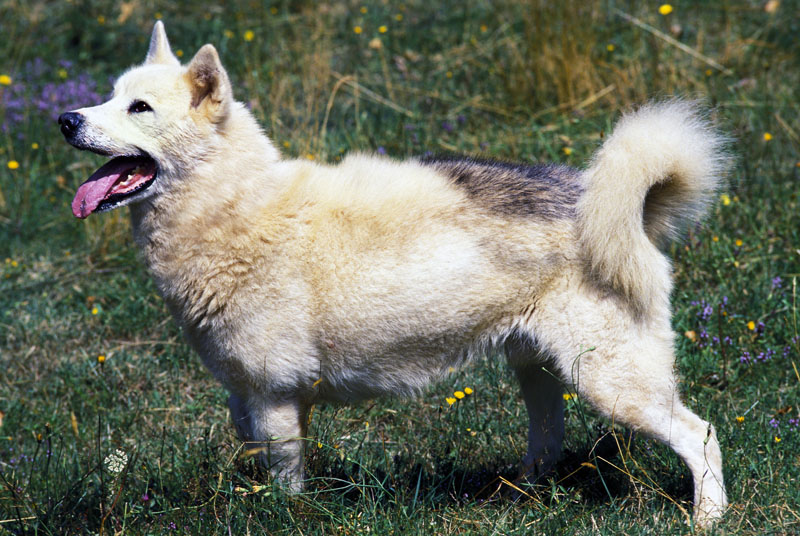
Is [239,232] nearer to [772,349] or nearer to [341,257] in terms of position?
[341,257]

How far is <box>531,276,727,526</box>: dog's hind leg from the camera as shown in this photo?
10.5ft

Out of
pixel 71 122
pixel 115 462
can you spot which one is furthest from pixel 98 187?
pixel 115 462

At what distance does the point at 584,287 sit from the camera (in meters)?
3.24

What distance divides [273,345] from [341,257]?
0.43 metres

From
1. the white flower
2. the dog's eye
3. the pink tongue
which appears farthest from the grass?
the dog's eye

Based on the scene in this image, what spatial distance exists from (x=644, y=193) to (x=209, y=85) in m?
1.75

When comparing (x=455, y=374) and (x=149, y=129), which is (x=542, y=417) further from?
(x=149, y=129)

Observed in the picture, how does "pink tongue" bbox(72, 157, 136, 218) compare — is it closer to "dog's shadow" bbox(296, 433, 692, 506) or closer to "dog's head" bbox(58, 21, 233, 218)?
"dog's head" bbox(58, 21, 233, 218)

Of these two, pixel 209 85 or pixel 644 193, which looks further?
pixel 209 85

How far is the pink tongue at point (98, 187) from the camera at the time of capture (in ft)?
10.7

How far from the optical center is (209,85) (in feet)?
11.0

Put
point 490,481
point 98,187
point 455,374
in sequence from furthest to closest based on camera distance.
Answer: point 455,374
point 490,481
point 98,187

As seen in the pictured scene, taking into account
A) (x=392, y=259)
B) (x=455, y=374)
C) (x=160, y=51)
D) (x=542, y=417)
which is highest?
(x=160, y=51)

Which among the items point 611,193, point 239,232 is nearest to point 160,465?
point 239,232
